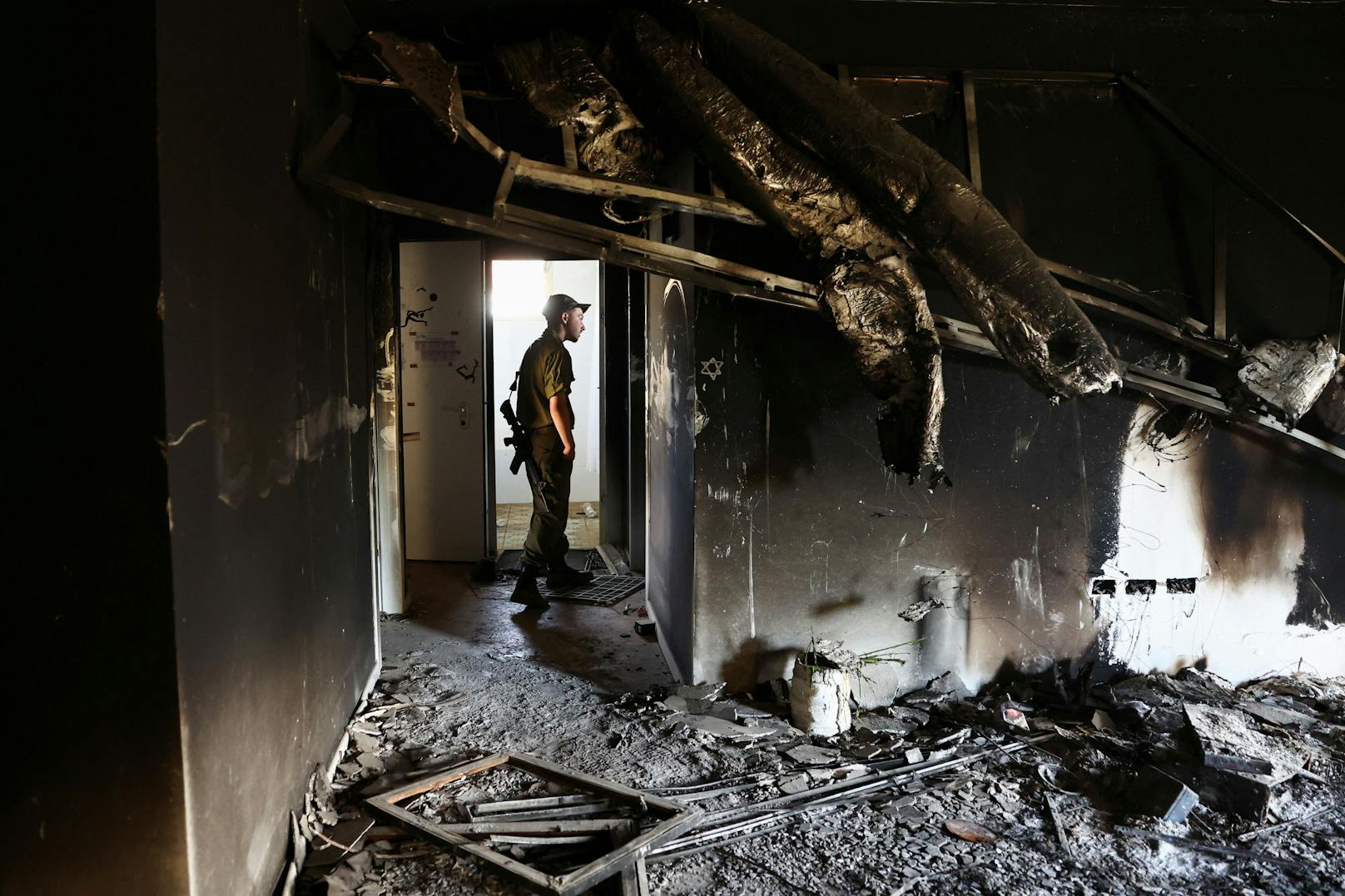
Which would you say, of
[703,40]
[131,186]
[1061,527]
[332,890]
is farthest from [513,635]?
[131,186]

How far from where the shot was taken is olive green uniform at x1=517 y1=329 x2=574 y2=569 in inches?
210

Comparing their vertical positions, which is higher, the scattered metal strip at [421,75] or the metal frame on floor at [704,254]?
the scattered metal strip at [421,75]

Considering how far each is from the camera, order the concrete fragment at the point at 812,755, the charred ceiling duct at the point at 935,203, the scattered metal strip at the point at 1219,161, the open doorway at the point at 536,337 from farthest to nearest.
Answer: the open doorway at the point at 536,337, the scattered metal strip at the point at 1219,161, the concrete fragment at the point at 812,755, the charred ceiling duct at the point at 935,203

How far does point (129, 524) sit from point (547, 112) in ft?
6.26

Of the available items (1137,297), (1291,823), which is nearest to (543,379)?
→ (1137,297)

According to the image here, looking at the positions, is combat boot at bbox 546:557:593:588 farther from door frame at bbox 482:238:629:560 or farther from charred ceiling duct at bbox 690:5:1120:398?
charred ceiling duct at bbox 690:5:1120:398

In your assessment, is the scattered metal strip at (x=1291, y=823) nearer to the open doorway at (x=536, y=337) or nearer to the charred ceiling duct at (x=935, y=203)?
the charred ceiling duct at (x=935, y=203)

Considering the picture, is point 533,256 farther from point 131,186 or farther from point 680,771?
point 131,186

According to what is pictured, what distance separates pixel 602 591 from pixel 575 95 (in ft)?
11.0

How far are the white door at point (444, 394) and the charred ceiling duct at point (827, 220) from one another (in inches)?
121

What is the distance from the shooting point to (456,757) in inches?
126

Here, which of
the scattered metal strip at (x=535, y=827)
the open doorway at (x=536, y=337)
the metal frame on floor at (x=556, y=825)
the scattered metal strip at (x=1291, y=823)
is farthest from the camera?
the open doorway at (x=536, y=337)

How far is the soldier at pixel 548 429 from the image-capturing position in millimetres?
5340

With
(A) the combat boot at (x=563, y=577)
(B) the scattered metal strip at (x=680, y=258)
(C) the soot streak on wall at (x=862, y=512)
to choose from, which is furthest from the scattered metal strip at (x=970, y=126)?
(A) the combat boot at (x=563, y=577)
